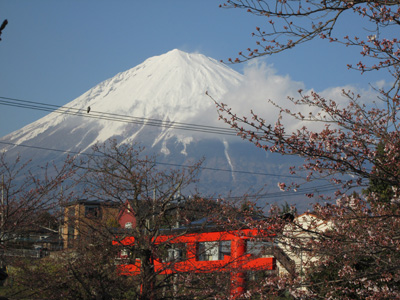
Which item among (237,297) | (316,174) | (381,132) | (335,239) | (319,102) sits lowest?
(237,297)

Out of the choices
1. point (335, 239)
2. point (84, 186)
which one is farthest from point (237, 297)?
point (84, 186)

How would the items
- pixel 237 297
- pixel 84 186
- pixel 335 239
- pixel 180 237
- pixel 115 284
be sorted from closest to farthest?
pixel 335 239 → pixel 237 297 → pixel 115 284 → pixel 180 237 → pixel 84 186

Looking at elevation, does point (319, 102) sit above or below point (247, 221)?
above

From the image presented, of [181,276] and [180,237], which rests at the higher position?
[180,237]

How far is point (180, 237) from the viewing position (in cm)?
1329

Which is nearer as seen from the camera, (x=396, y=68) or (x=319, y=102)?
(x=396, y=68)

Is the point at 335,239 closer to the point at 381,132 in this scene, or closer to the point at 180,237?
the point at 381,132

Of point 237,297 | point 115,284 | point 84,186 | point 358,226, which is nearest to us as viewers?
point 358,226

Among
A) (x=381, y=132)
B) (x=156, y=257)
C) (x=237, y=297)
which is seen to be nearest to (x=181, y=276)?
(x=156, y=257)

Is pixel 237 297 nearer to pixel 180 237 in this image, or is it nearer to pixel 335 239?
pixel 180 237

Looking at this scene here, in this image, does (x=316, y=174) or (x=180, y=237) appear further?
(x=180, y=237)

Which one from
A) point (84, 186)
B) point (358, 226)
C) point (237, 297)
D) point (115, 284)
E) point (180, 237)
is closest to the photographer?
point (358, 226)

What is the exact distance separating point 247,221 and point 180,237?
621 centimetres

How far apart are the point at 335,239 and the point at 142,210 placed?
8.08 m
